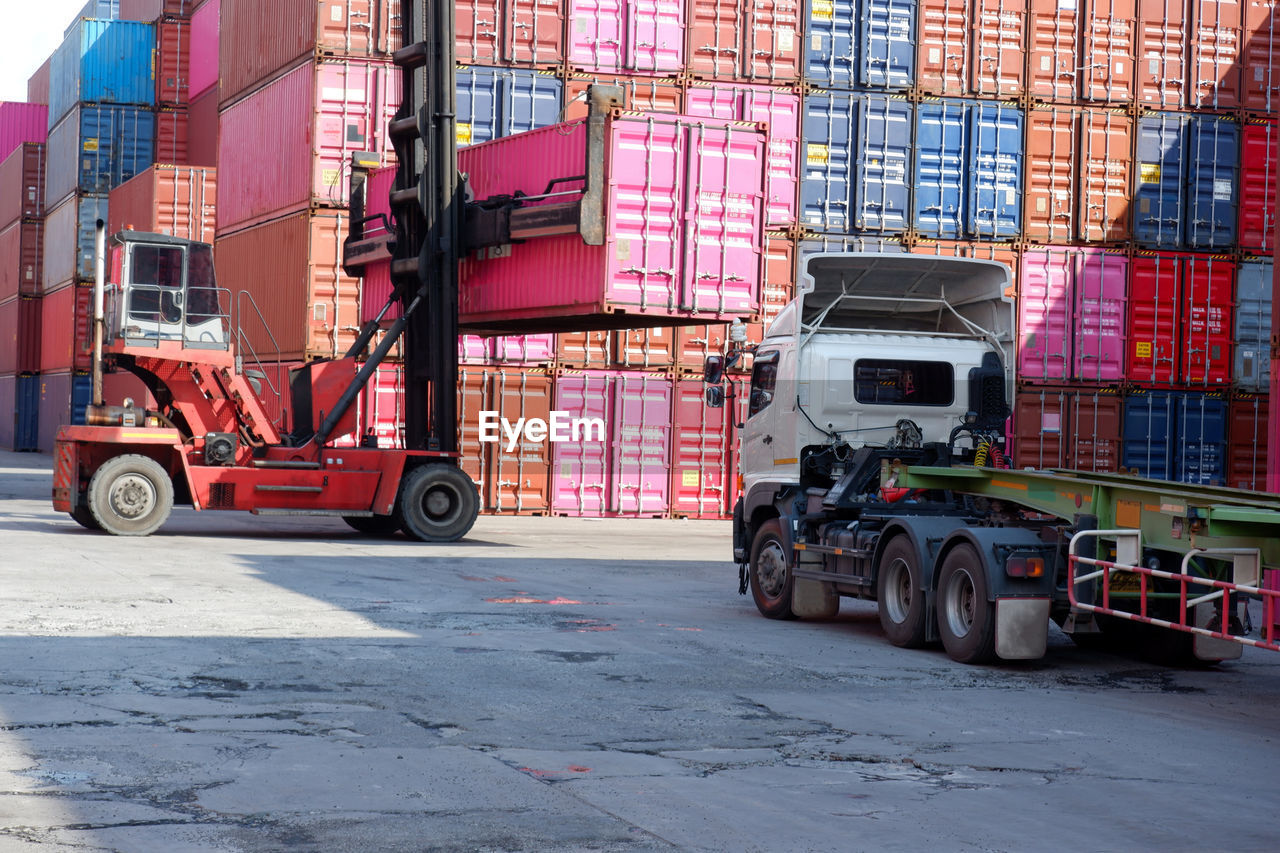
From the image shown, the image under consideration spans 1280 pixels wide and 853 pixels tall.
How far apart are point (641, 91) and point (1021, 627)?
18.6m

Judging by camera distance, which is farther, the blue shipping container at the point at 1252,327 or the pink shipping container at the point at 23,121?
the pink shipping container at the point at 23,121

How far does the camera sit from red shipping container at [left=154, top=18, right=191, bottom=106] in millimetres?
45875

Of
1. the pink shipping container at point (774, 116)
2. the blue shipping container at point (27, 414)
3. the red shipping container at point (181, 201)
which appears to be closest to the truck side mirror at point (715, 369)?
the pink shipping container at point (774, 116)

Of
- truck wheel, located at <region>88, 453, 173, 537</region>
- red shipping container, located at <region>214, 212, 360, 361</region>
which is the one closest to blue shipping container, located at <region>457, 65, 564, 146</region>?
red shipping container, located at <region>214, 212, 360, 361</region>

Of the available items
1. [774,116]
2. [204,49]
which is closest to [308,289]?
[774,116]

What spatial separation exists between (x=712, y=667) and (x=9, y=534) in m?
12.0

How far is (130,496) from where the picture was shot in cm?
1994

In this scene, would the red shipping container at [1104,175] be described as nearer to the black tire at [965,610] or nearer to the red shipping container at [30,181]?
the black tire at [965,610]

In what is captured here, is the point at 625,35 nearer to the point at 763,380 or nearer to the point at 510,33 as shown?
the point at 510,33

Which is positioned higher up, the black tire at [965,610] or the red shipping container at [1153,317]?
the red shipping container at [1153,317]

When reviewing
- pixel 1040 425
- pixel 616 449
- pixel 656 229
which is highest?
pixel 656 229

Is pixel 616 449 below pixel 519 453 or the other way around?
the other way around

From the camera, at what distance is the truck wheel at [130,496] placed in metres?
19.8

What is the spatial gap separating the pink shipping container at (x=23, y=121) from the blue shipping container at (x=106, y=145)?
1587 cm
